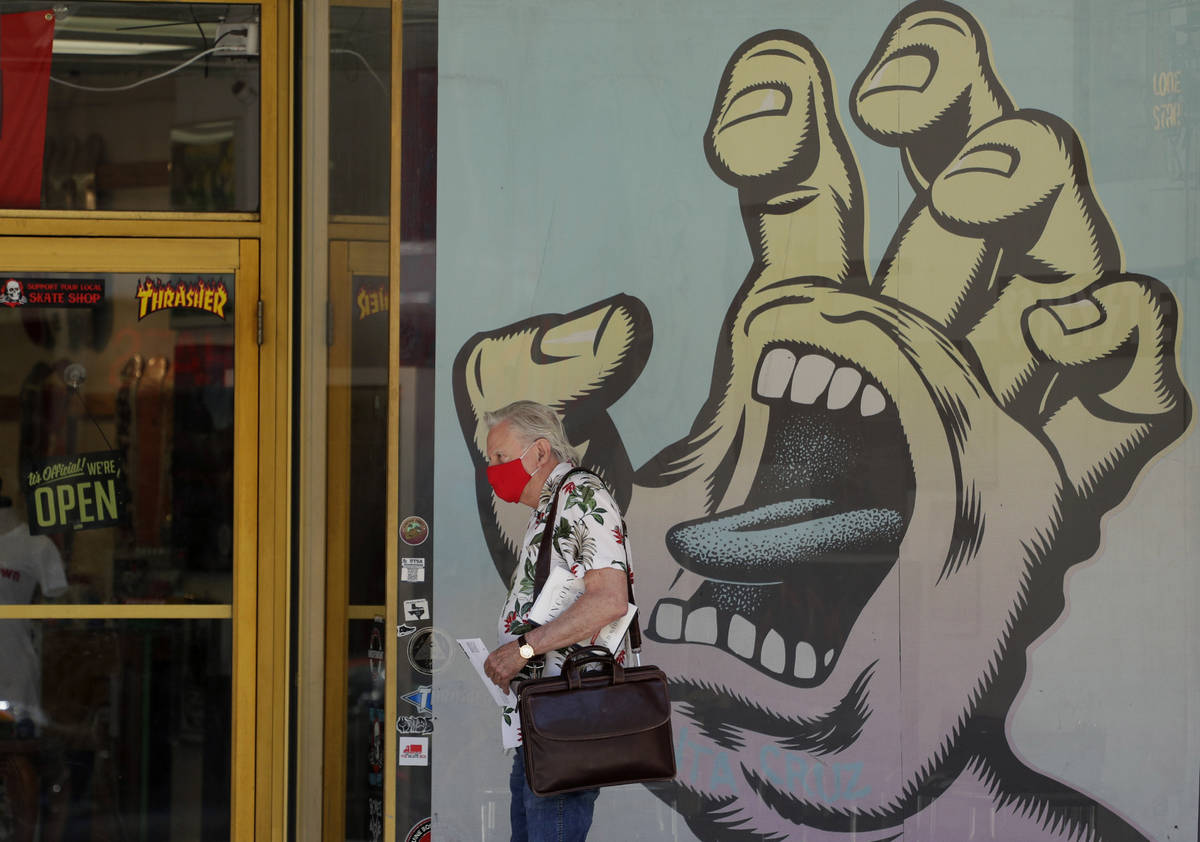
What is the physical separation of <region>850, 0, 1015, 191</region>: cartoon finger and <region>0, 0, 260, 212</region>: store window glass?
92.2 inches

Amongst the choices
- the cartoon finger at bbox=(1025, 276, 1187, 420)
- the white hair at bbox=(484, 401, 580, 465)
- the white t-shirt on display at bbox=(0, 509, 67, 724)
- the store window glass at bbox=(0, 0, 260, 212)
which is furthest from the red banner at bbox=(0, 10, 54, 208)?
the cartoon finger at bbox=(1025, 276, 1187, 420)

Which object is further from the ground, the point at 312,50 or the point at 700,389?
the point at 312,50

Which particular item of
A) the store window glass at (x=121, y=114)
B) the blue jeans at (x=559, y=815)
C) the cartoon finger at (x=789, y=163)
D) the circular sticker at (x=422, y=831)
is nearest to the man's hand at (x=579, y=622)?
the blue jeans at (x=559, y=815)

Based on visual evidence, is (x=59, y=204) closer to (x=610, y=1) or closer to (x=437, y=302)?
(x=437, y=302)

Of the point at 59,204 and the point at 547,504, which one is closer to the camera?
the point at 547,504

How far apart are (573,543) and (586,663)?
0.32 metres

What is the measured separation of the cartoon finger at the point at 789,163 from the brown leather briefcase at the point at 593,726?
5.83ft

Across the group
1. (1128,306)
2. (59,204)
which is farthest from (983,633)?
(59,204)

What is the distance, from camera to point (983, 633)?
3.96 metres

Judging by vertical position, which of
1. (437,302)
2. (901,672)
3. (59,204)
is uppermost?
(59,204)

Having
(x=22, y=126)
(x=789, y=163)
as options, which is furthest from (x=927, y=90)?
(x=22, y=126)

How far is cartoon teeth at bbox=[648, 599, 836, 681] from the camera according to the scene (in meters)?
3.92

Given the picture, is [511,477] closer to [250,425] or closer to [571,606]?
[571,606]

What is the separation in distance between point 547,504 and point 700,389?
1.12 metres
